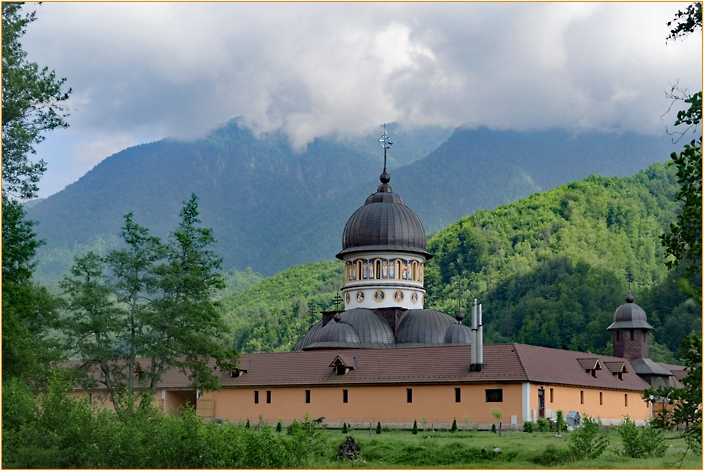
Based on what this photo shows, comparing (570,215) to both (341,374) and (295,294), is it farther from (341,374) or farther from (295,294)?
(341,374)

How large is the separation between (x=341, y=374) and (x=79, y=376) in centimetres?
1174

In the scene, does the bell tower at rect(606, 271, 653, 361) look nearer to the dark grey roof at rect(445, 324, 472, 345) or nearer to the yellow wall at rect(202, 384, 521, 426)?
the dark grey roof at rect(445, 324, 472, 345)

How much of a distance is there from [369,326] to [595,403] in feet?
39.9

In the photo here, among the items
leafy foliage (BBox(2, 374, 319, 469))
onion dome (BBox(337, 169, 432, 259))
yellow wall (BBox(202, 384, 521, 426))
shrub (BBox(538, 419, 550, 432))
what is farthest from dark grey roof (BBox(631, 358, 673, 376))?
leafy foliage (BBox(2, 374, 319, 469))

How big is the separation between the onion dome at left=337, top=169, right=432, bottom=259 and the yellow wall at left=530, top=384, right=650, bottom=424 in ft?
43.0

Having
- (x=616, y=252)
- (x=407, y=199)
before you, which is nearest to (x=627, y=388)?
(x=616, y=252)

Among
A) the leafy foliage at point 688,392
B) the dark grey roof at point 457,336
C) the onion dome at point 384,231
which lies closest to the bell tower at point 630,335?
the onion dome at point 384,231

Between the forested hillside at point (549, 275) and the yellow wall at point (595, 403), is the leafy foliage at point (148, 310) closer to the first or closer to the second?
the yellow wall at point (595, 403)

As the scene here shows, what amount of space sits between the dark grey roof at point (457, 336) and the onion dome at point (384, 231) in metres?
5.65

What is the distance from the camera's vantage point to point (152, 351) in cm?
4375

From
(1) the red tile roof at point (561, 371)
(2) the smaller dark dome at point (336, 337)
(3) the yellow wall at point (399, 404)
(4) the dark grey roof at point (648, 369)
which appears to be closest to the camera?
(3) the yellow wall at point (399, 404)

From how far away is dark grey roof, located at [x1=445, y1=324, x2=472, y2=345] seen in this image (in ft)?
174

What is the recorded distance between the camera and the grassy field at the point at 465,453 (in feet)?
106

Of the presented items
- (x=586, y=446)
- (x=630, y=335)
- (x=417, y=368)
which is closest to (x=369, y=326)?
(x=417, y=368)
